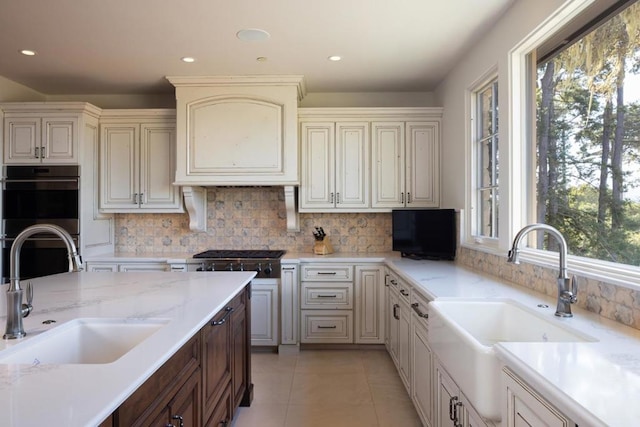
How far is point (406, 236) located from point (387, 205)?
375mm

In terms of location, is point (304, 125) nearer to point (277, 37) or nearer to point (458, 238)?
point (277, 37)

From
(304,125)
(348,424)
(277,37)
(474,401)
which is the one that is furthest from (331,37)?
(348,424)

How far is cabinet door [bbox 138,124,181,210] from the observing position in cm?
371

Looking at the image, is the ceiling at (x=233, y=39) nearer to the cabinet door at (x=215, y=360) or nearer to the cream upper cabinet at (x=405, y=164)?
the cream upper cabinet at (x=405, y=164)

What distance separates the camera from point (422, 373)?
2.14m

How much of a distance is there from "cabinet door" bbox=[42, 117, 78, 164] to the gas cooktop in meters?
1.49

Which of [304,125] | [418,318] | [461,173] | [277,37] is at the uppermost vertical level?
[277,37]

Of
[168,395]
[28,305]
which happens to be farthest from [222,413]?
[28,305]

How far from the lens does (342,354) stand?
11.2 ft

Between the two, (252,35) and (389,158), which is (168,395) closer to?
(252,35)

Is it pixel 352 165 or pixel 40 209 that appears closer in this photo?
pixel 40 209

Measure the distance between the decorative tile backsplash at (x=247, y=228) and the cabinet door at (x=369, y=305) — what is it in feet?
1.70

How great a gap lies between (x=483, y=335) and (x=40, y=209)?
377cm

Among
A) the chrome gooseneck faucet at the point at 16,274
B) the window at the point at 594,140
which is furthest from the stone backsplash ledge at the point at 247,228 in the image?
the chrome gooseneck faucet at the point at 16,274
